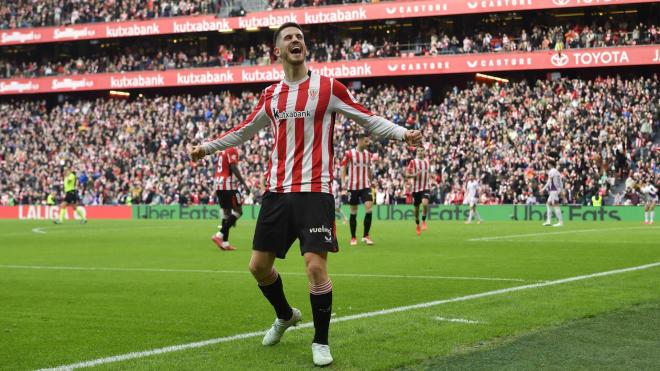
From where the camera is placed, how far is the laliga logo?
1857 inches

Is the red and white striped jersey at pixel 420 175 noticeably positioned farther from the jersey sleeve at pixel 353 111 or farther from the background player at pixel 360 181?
the jersey sleeve at pixel 353 111

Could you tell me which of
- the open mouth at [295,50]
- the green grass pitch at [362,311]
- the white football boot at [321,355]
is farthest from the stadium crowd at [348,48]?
the white football boot at [321,355]

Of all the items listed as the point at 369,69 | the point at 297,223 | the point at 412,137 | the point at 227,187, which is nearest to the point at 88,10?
the point at 369,69

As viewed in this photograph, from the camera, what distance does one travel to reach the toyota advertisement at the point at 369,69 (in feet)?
151

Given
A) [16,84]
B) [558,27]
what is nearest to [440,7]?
[558,27]

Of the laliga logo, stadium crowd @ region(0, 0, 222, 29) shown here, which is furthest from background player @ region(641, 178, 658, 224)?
stadium crowd @ region(0, 0, 222, 29)

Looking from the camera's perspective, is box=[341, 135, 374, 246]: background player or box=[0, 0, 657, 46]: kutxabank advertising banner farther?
box=[0, 0, 657, 46]: kutxabank advertising banner

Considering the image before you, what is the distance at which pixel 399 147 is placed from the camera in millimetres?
45594

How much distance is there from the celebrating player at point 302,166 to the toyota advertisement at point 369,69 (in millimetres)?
41433

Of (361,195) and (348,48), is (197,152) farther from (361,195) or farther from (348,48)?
(348,48)

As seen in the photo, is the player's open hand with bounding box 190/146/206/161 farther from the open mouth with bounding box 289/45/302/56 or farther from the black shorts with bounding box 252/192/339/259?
the open mouth with bounding box 289/45/302/56

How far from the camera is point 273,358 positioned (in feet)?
21.6

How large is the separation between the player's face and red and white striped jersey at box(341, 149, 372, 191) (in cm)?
1369

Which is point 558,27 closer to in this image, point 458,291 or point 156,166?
point 156,166
